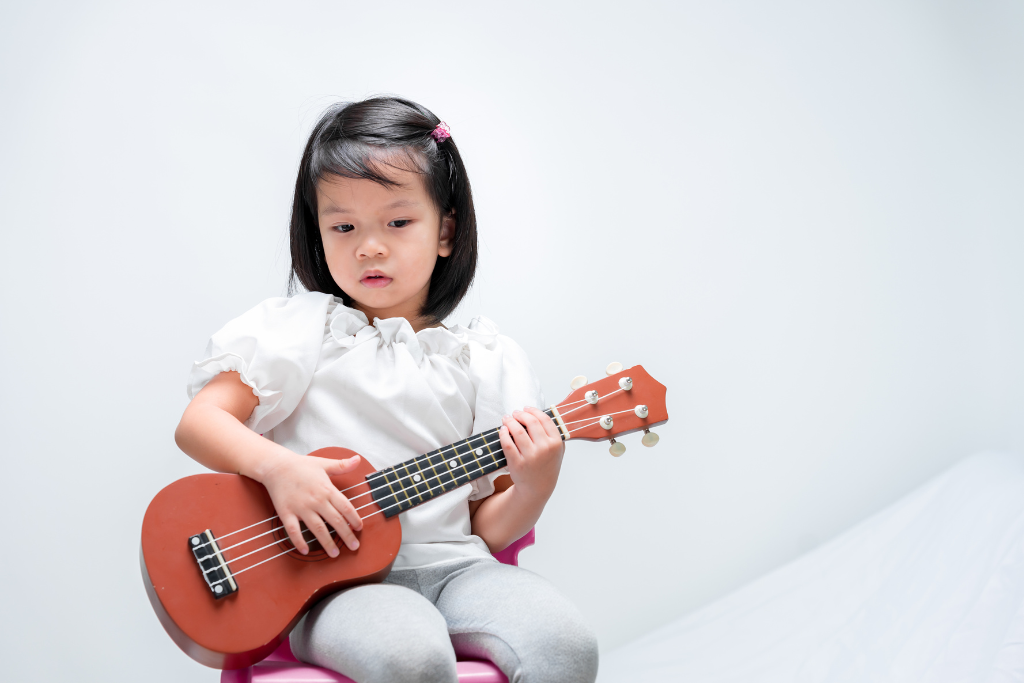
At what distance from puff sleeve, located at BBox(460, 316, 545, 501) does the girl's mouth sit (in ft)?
0.48

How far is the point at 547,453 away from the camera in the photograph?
3.07 ft

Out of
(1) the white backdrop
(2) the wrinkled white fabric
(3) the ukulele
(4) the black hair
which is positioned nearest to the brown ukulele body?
(3) the ukulele

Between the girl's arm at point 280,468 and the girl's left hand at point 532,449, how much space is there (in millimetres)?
195

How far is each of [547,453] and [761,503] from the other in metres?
1.02

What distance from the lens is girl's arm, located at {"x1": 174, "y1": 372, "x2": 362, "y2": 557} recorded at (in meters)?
0.81

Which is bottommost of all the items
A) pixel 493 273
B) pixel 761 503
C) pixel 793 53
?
pixel 761 503

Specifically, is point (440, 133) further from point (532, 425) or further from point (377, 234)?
point (532, 425)

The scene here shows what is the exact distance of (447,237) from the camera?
1.15m

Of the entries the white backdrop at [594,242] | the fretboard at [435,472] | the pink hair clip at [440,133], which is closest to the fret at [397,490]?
the fretboard at [435,472]

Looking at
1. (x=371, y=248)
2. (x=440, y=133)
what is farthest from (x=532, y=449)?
(x=440, y=133)

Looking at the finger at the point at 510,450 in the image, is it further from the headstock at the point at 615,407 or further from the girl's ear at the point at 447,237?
the girl's ear at the point at 447,237

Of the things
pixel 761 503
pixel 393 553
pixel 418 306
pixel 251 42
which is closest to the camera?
pixel 393 553

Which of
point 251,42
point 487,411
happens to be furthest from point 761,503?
point 251,42

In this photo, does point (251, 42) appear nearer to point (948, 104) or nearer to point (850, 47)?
point (850, 47)
